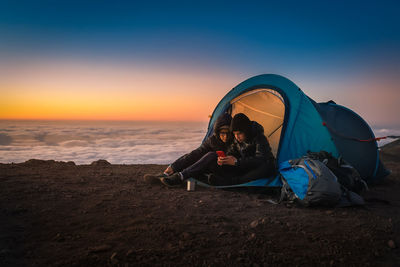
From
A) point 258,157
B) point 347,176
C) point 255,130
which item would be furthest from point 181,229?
point 347,176

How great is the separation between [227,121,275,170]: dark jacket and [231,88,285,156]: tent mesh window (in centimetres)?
156

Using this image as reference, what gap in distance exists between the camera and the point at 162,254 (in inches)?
117

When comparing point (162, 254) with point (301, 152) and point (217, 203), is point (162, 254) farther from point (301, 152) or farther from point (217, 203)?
point (301, 152)

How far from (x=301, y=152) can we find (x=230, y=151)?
61.8 inches

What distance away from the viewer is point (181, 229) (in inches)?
143

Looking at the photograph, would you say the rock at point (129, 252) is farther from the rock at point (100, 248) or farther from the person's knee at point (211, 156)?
the person's knee at point (211, 156)

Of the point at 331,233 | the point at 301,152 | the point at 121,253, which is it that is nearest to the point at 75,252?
the point at 121,253

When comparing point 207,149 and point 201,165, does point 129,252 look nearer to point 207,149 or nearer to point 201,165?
point 201,165

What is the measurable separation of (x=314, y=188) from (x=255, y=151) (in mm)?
1698

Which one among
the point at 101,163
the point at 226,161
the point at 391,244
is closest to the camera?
the point at 391,244

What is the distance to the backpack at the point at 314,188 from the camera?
4613mm

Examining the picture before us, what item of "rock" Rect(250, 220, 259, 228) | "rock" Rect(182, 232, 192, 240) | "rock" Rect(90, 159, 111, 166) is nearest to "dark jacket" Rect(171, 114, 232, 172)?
"rock" Rect(250, 220, 259, 228)

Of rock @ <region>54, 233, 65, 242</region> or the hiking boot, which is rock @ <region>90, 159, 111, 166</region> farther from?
rock @ <region>54, 233, 65, 242</region>

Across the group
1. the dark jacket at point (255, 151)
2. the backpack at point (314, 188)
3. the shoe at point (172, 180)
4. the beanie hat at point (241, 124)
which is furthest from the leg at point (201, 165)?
the backpack at point (314, 188)
